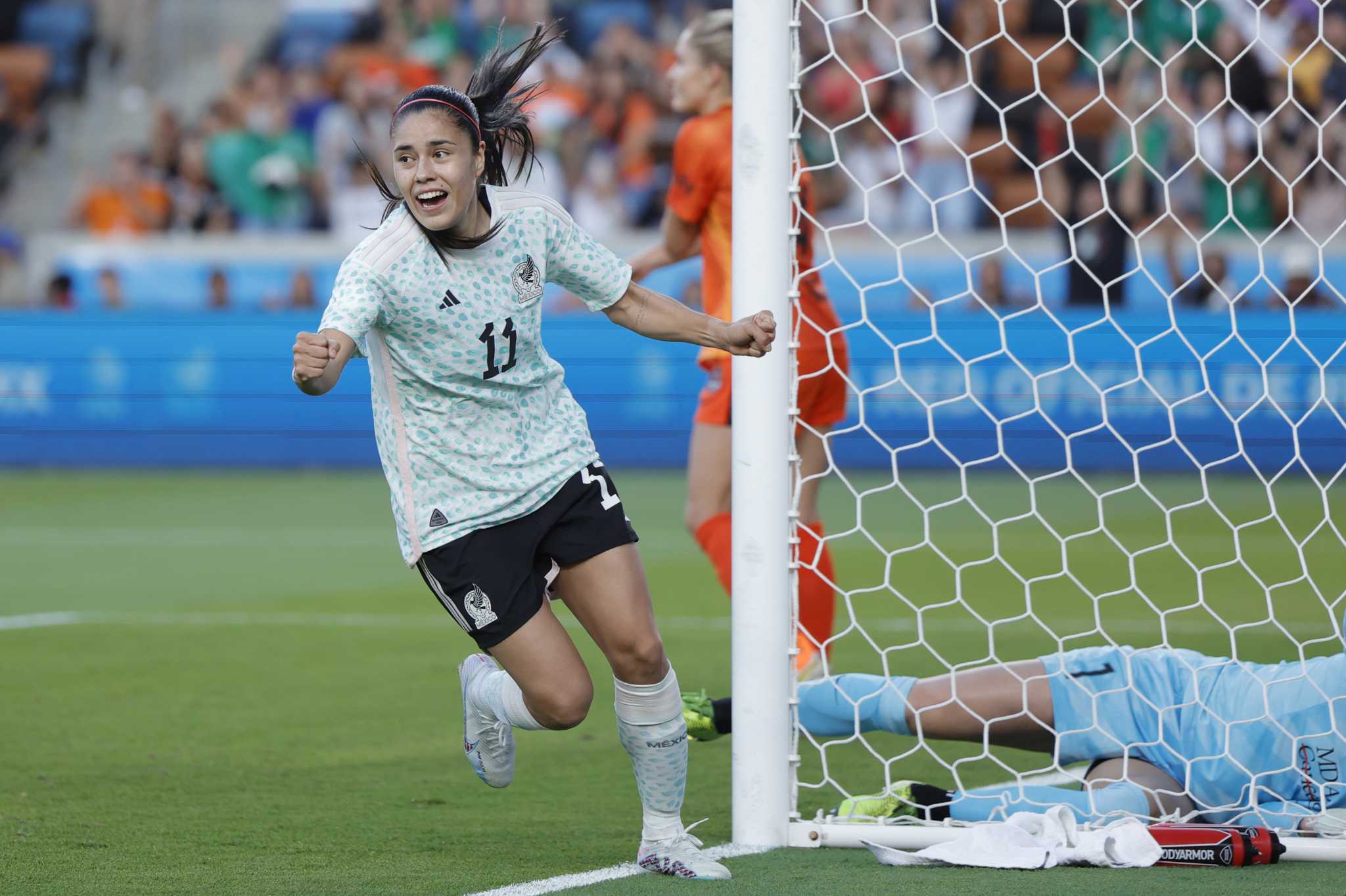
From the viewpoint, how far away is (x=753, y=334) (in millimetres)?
3877

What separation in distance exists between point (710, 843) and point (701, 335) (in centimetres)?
117

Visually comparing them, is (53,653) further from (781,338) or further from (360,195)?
(360,195)

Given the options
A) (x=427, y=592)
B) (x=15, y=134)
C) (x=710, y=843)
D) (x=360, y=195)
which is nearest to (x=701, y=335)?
(x=710, y=843)

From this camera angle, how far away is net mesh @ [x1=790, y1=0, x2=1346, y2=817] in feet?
28.3

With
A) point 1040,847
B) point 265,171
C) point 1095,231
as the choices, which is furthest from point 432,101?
point 265,171

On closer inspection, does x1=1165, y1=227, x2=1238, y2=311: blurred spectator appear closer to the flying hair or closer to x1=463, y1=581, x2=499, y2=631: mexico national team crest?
the flying hair

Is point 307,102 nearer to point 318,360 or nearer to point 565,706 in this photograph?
point 565,706

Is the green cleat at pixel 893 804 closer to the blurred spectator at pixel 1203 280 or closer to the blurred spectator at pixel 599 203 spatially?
the blurred spectator at pixel 1203 280

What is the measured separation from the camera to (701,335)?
3.97 m

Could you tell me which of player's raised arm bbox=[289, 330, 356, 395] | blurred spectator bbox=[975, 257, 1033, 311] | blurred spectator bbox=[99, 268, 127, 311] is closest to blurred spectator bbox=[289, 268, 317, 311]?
blurred spectator bbox=[99, 268, 127, 311]

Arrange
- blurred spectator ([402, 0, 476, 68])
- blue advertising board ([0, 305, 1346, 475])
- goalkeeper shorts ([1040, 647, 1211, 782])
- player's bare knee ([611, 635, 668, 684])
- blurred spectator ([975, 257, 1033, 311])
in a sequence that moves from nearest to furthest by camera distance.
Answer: player's bare knee ([611, 635, 668, 684]) → goalkeeper shorts ([1040, 647, 1211, 782]) → blue advertising board ([0, 305, 1346, 475]) → blurred spectator ([975, 257, 1033, 311]) → blurred spectator ([402, 0, 476, 68])

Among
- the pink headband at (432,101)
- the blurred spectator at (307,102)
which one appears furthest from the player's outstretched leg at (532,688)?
the blurred spectator at (307,102)

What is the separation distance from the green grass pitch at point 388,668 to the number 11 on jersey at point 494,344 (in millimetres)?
1063

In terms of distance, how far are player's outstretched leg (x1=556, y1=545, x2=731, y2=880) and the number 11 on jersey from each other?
1.48 feet
